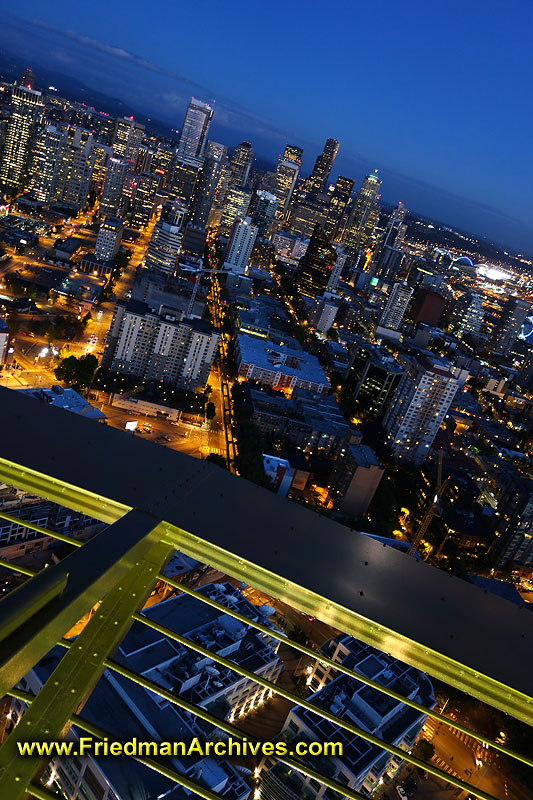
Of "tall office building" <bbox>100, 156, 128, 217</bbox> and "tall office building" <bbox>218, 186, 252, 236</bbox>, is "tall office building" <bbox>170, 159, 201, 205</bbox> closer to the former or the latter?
"tall office building" <bbox>218, 186, 252, 236</bbox>

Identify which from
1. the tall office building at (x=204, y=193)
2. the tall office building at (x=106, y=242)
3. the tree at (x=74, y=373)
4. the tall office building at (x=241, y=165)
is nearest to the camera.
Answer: the tree at (x=74, y=373)

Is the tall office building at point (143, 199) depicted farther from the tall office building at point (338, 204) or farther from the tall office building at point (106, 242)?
the tall office building at point (338, 204)

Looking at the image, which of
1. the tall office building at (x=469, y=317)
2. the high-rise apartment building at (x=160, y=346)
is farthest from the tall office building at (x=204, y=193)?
the high-rise apartment building at (x=160, y=346)

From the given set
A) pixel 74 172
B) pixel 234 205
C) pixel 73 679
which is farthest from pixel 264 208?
pixel 73 679

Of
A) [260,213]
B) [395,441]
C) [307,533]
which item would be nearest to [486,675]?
[307,533]

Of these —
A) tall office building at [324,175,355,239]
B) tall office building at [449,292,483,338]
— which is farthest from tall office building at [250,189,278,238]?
tall office building at [449,292,483,338]

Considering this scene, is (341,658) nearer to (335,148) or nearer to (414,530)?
(414,530)

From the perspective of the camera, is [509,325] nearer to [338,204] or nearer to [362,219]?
[362,219]
